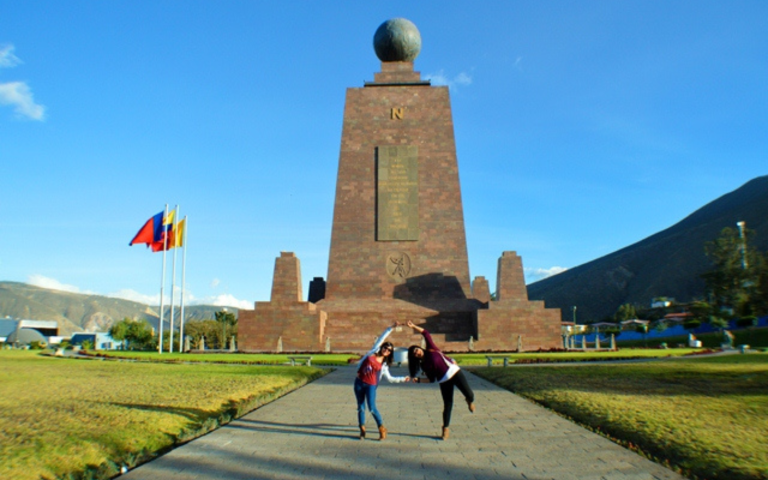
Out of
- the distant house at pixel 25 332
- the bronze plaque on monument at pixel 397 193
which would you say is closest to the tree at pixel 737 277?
the bronze plaque on monument at pixel 397 193

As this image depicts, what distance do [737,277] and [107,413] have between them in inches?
1685

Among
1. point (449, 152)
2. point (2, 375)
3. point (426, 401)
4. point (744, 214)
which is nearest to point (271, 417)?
point (426, 401)

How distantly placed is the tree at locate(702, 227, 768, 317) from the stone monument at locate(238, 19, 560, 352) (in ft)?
33.7

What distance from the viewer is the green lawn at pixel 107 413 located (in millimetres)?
6430

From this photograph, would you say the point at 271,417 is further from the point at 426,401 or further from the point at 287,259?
the point at 287,259

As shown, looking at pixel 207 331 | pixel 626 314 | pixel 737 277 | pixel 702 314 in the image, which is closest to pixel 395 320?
pixel 737 277

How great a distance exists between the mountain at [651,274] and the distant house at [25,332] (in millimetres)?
96303

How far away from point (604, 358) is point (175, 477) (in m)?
21.9

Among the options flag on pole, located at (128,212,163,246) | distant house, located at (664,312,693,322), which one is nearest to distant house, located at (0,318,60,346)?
flag on pole, located at (128,212,163,246)

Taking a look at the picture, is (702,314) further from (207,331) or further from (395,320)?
(207,331)

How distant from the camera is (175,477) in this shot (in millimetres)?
5828

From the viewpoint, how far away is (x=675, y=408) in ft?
32.3

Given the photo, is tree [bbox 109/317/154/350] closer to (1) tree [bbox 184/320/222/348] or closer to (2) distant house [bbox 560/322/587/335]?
(1) tree [bbox 184/320/222/348]

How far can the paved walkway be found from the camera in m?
6.00
